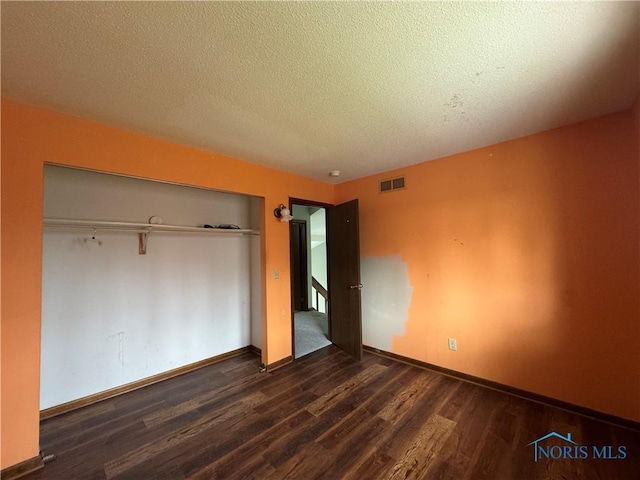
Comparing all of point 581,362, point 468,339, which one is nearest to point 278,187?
point 468,339

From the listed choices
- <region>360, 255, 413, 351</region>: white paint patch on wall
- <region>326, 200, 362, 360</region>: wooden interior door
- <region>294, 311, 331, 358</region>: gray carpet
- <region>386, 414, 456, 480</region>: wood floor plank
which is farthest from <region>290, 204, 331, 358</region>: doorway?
<region>386, 414, 456, 480</region>: wood floor plank

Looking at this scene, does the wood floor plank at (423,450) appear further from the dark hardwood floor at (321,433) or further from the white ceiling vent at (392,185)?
the white ceiling vent at (392,185)

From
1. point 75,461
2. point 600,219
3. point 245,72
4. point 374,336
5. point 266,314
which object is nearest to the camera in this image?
point 245,72

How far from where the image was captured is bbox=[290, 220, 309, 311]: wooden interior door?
5.51 meters

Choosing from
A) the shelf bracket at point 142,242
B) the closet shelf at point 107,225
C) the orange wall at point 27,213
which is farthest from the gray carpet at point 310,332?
the orange wall at point 27,213

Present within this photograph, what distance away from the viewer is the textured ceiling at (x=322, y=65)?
1028mm

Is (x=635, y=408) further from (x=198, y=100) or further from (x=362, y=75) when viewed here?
(x=198, y=100)

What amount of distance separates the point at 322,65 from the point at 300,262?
4553 mm

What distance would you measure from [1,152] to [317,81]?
1975mm

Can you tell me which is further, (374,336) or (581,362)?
(374,336)

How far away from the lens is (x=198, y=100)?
5.23 ft

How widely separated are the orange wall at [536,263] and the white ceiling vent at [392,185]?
9 cm

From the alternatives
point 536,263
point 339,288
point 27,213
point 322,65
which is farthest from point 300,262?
point 322,65

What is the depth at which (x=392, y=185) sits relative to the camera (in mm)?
3062
